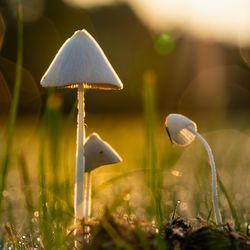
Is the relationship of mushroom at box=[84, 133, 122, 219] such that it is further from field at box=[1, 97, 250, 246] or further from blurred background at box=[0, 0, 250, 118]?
blurred background at box=[0, 0, 250, 118]

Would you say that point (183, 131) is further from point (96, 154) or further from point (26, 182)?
point (26, 182)

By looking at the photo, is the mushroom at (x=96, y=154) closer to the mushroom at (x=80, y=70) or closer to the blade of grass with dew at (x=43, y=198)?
the mushroom at (x=80, y=70)

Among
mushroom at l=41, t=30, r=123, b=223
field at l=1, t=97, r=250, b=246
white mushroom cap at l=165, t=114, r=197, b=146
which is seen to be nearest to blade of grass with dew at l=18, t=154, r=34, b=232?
field at l=1, t=97, r=250, b=246

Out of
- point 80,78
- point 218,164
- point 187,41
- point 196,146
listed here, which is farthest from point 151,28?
point 80,78

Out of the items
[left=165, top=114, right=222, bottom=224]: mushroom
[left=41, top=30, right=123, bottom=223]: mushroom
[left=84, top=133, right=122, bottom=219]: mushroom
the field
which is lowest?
the field

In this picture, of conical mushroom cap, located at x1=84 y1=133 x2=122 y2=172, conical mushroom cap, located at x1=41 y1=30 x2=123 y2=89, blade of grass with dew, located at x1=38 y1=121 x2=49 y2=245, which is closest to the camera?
blade of grass with dew, located at x1=38 y1=121 x2=49 y2=245

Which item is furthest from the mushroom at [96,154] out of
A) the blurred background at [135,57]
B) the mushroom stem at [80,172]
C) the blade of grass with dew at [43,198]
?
the blurred background at [135,57]

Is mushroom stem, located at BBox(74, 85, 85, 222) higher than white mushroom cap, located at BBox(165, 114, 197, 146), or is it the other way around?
white mushroom cap, located at BBox(165, 114, 197, 146)
